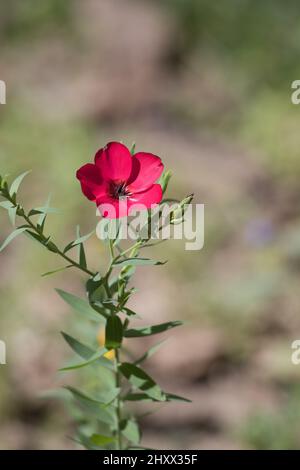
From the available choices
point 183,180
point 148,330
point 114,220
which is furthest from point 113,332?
point 183,180

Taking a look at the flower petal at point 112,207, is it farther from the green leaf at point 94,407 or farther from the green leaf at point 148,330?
the green leaf at point 94,407

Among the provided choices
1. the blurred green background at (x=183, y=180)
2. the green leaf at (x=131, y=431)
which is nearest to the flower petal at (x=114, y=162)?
the green leaf at (x=131, y=431)

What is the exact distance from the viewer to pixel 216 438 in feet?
6.26

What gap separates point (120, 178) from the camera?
0.88 meters

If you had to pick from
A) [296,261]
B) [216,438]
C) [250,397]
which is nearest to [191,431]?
[216,438]

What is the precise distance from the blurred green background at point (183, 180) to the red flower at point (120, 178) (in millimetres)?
A: 1085

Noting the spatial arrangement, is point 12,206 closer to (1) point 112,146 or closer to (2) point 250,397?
(1) point 112,146

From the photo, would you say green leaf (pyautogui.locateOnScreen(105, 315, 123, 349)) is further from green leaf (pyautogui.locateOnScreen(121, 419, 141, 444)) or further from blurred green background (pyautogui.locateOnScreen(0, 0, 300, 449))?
blurred green background (pyautogui.locateOnScreen(0, 0, 300, 449))

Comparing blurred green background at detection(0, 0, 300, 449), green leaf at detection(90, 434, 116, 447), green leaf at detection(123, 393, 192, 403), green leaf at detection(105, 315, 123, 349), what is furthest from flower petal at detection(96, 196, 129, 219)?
blurred green background at detection(0, 0, 300, 449)

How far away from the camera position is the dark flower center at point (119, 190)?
861 mm

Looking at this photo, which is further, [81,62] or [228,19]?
[228,19]

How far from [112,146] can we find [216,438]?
4.02 ft

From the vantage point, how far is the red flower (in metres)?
0.84

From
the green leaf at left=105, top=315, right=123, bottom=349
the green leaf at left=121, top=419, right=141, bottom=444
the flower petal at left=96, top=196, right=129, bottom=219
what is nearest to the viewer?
the flower petal at left=96, top=196, right=129, bottom=219
